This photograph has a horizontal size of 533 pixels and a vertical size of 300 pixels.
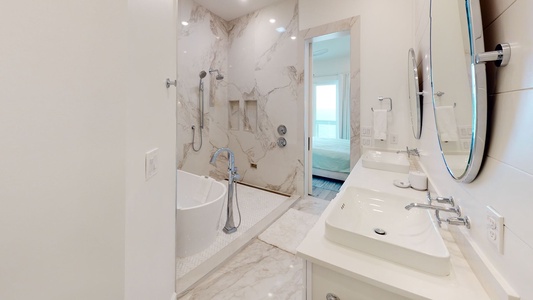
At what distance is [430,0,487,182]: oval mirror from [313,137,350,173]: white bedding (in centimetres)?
269

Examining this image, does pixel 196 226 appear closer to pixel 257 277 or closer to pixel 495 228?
pixel 257 277

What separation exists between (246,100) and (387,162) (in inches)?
95.3

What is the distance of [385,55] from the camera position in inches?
91.1

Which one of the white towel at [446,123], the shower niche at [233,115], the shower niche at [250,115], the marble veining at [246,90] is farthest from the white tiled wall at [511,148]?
the shower niche at [233,115]

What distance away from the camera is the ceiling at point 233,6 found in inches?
123

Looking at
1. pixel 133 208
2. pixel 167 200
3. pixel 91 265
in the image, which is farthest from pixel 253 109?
pixel 91 265

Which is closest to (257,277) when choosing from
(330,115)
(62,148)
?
(62,148)

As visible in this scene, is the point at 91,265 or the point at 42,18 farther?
the point at 91,265

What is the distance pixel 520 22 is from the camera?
0.50 m

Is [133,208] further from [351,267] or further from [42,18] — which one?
[351,267]

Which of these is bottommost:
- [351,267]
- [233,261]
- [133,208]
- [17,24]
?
[233,261]

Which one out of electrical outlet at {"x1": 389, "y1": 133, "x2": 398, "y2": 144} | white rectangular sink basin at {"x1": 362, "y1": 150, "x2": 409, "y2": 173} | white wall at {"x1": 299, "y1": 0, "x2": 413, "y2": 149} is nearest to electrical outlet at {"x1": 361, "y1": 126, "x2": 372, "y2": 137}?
white wall at {"x1": 299, "y1": 0, "x2": 413, "y2": 149}

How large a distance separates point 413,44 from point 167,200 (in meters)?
2.57

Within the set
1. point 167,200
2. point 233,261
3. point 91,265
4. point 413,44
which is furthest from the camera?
point 413,44
